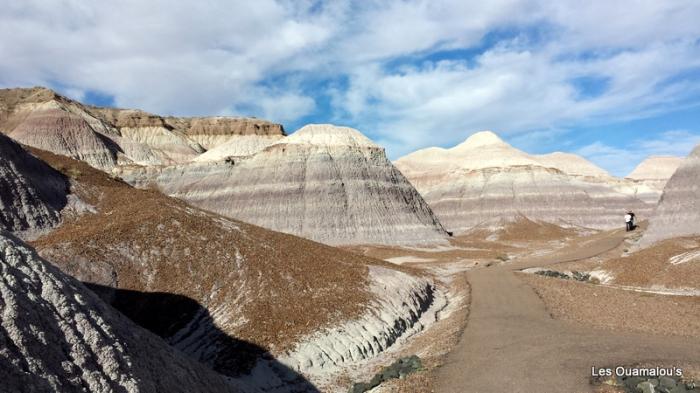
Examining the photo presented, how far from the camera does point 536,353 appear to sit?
14.8m

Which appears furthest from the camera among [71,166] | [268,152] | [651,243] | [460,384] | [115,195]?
[268,152]

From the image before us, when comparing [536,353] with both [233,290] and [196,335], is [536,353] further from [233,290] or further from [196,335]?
[233,290]

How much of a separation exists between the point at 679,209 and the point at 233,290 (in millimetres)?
40971

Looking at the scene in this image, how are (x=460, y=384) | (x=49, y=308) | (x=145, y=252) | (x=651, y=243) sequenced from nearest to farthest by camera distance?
1. (x=49, y=308)
2. (x=460, y=384)
3. (x=145, y=252)
4. (x=651, y=243)

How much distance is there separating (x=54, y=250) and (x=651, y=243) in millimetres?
45583

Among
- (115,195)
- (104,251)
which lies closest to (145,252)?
(104,251)

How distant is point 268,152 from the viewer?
78.8 m

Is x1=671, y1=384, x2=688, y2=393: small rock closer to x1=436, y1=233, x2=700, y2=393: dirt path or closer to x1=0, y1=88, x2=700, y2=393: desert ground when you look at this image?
x1=0, y1=88, x2=700, y2=393: desert ground

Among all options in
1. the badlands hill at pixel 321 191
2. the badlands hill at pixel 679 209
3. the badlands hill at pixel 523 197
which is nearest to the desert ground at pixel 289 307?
the badlands hill at pixel 679 209

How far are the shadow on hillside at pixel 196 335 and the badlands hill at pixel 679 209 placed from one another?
1560 inches

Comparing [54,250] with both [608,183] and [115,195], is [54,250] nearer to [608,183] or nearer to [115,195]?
[115,195]

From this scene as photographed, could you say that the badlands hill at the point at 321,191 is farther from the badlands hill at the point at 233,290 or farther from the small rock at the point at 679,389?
the small rock at the point at 679,389

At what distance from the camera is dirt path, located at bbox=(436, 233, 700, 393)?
12.8 meters

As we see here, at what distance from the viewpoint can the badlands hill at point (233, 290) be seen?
1717 cm
